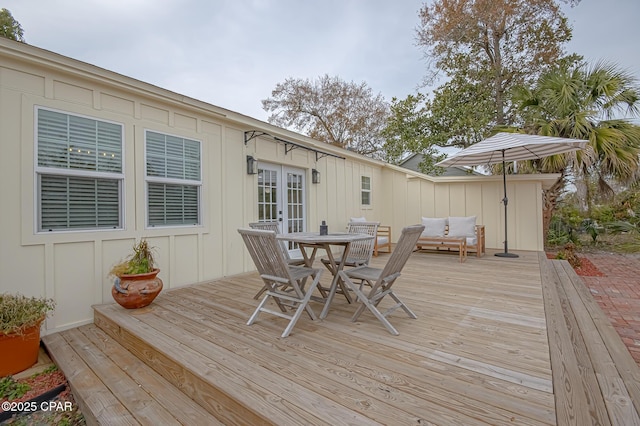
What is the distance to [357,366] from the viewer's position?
192 centimetres

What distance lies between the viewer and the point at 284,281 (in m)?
2.58

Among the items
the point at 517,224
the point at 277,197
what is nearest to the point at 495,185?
the point at 517,224

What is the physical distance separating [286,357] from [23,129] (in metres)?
3.22

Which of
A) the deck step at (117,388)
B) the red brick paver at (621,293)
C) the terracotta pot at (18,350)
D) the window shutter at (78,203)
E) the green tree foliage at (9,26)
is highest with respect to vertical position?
the green tree foliage at (9,26)

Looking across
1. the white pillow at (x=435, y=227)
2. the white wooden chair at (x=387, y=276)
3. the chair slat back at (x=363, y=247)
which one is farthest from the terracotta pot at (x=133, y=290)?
the white pillow at (x=435, y=227)

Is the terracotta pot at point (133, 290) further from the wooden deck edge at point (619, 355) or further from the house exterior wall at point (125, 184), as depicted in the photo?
the wooden deck edge at point (619, 355)

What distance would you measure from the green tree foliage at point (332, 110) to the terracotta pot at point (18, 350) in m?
14.8

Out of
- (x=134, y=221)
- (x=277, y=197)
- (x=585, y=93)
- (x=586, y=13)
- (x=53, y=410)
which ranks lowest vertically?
(x=53, y=410)

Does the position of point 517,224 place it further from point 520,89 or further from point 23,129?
point 23,129

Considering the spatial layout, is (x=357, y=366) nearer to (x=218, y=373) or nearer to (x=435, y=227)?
(x=218, y=373)

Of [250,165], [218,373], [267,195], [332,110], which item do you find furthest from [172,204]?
[332,110]

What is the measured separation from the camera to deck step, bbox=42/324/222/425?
168 centimetres

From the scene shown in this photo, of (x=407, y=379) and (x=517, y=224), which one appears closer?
(x=407, y=379)

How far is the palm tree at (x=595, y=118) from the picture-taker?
6023 millimetres
